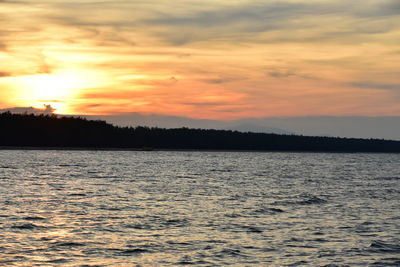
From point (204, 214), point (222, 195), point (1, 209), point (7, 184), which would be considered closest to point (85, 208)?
point (1, 209)

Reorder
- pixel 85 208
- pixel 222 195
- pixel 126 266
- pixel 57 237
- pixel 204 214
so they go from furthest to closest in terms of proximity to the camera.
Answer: pixel 222 195
pixel 85 208
pixel 204 214
pixel 57 237
pixel 126 266

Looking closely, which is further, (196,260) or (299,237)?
(299,237)

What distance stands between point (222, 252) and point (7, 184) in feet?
157

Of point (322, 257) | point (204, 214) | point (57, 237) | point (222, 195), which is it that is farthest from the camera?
point (222, 195)

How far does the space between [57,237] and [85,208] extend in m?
13.8

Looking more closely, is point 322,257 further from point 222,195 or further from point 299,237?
point 222,195

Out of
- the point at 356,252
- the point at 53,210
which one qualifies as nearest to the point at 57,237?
the point at 53,210

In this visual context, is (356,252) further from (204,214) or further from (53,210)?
(53,210)

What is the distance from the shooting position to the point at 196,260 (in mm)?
26344

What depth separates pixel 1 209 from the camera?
143ft

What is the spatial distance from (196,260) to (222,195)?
33.2 m

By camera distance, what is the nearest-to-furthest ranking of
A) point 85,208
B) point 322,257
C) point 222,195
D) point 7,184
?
1. point 322,257
2. point 85,208
3. point 222,195
4. point 7,184

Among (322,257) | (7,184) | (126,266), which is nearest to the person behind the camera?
(126,266)

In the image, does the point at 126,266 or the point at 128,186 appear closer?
the point at 126,266
